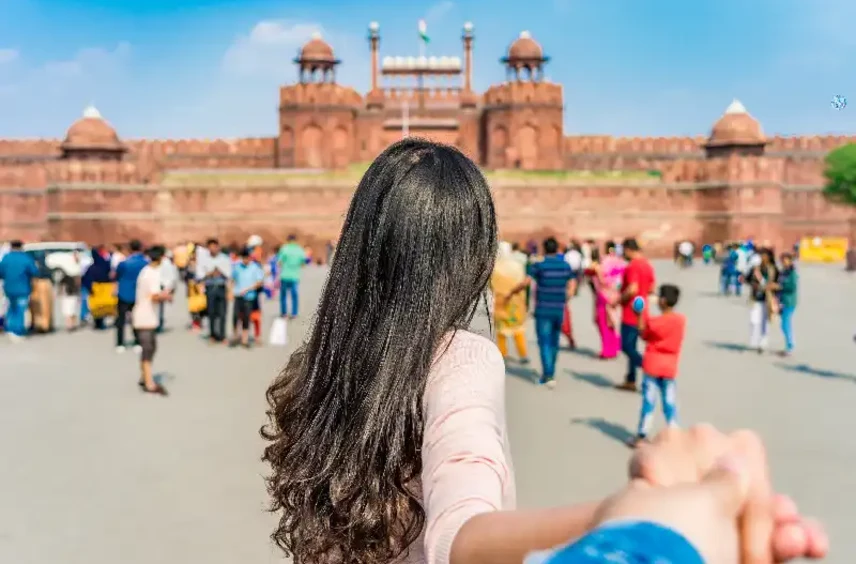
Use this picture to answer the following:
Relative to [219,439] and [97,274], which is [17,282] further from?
[219,439]

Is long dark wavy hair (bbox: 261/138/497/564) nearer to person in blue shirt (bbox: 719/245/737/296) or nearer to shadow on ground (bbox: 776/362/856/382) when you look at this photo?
shadow on ground (bbox: 776/362/856/382)

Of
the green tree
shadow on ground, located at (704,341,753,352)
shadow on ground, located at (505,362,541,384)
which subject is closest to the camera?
shadow on ground, located at (505,362,541,384)

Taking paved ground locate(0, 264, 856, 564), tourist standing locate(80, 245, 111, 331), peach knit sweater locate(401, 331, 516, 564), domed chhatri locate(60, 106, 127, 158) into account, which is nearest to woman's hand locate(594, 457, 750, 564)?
peach knit sweater locate(401, 331, 516, 564)

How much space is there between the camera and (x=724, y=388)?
684 cm

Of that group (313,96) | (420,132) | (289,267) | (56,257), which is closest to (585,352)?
(289,267)

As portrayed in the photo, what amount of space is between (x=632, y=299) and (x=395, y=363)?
6.35 m

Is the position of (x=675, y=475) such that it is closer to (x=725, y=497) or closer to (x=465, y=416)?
(x=725, y=497)

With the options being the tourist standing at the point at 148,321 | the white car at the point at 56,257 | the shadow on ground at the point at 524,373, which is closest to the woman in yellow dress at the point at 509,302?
the shadow on ground at the point at 524,373

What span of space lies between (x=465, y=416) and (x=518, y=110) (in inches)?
1349

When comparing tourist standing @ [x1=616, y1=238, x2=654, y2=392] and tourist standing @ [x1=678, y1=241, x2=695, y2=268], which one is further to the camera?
tourist standing @ [x1=678, y1=241, x2=695, y2=268]

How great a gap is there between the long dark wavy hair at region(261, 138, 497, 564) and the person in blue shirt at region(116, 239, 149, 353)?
26.0ft

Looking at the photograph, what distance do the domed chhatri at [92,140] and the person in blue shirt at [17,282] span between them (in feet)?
72.2

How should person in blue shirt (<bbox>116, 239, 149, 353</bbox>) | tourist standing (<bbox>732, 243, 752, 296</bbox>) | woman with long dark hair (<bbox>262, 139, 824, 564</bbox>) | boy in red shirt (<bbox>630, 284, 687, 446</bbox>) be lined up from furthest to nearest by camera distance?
tourist standing (<bbox>732, 243, 752, 296</bbox>) < person in blue shirt (<bbox>116, 239, 149, 353</bbox>) < boy in red shirt (<bbox>630, 284, 687, 446</bbox>) < woman with long dark hair (<bbox>262, 139, 824, 564</bbox>)

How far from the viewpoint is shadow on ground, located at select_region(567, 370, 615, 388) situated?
7.25m
